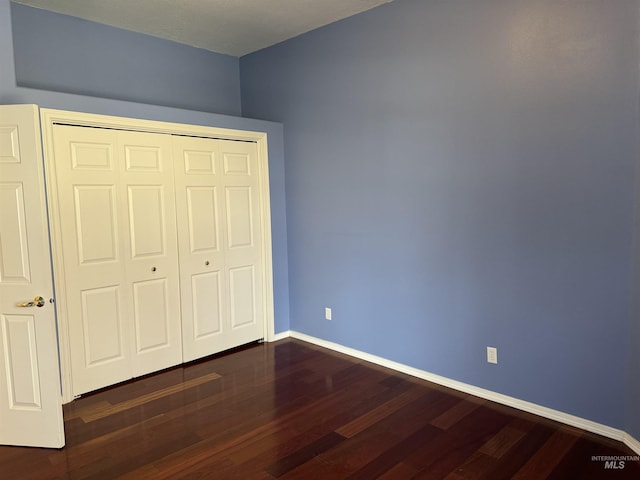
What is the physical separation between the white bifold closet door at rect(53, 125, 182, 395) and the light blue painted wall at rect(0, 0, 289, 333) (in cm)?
17

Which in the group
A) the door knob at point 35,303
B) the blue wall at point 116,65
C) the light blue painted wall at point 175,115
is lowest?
the door knob at point 35,303

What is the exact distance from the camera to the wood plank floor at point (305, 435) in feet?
7.64

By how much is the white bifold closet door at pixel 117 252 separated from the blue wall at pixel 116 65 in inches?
31.4

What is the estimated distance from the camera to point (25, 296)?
2.47 meters

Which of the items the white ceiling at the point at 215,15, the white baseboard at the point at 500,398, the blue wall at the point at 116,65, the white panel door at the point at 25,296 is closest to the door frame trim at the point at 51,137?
the white panel door at the point at 25,296

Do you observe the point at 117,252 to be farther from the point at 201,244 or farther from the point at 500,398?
the point at 500,398

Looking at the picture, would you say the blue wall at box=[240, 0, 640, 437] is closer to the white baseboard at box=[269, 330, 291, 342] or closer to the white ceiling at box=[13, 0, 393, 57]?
the white ceiling at box=[13, 0, 393, 57]

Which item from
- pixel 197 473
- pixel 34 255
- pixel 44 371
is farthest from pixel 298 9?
pixel 197 473

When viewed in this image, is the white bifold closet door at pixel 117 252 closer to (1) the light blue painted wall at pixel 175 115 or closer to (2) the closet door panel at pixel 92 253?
(2) the closet door panel at pixel 92 253

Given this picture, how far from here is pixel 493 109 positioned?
291 cm

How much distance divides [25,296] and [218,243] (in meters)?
1.74

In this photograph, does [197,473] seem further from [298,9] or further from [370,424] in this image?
[298,9]

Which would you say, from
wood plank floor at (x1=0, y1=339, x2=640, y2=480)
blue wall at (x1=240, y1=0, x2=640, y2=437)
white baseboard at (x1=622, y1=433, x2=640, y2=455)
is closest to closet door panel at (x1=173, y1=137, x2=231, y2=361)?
wood plank floor at (x1=0, y1=339, x2=640, y2=480)

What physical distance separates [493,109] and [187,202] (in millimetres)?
2516
